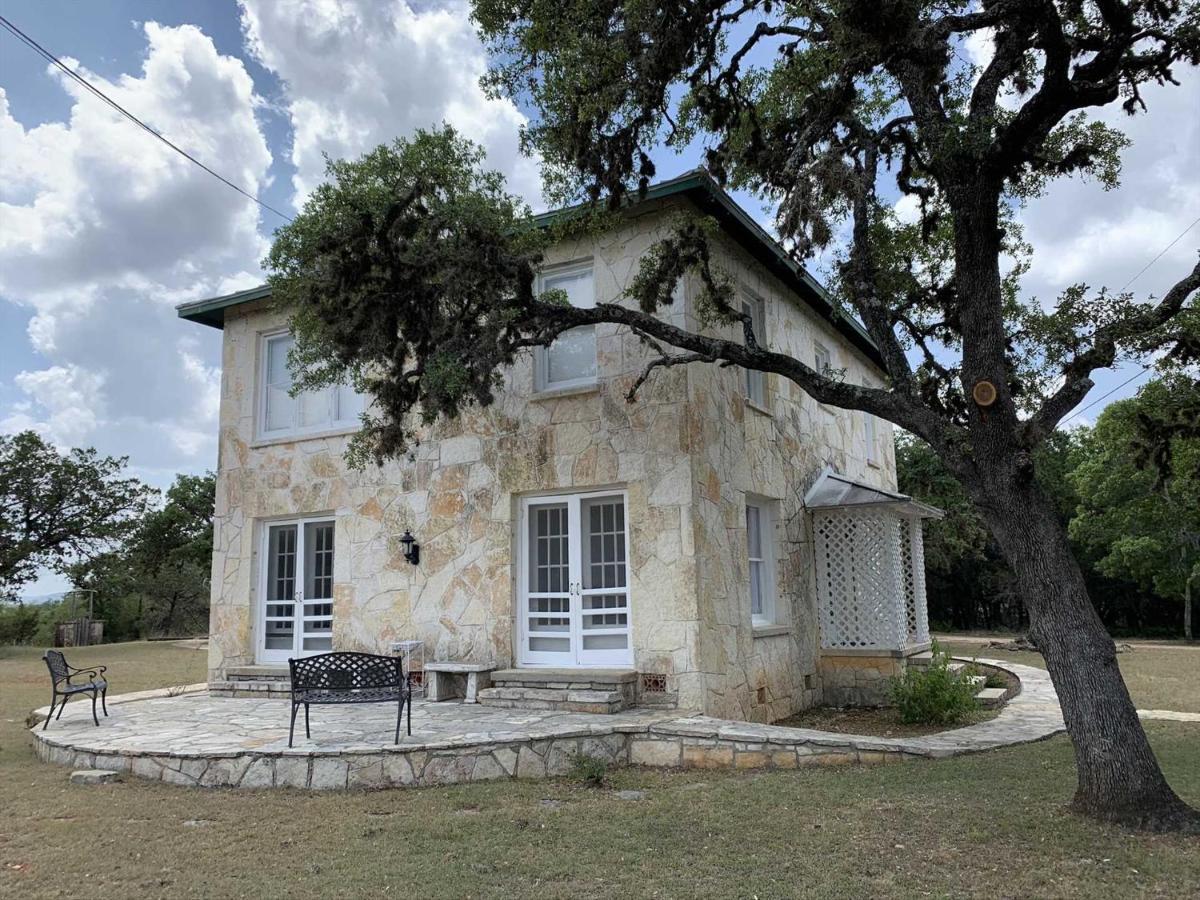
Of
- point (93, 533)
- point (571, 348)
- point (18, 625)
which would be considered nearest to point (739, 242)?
point (571, 348)

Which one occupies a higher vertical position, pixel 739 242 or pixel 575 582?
pixel 739 242

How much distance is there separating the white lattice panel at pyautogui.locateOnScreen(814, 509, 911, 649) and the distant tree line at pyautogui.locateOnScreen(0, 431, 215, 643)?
24.8 m

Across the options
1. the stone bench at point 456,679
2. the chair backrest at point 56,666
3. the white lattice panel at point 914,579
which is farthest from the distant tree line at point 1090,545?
the chair backrest at point 56,666

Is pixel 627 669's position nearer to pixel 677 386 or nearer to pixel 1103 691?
pixel 677 386

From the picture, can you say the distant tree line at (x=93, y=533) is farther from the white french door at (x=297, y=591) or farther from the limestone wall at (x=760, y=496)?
the limestone wall at (x=760, y=496)

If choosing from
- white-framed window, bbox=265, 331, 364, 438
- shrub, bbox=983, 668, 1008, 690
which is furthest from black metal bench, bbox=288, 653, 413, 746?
shrub, bbox=983, 668, 1008, 690

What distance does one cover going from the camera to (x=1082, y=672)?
17.4 ft

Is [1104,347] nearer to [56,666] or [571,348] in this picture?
[571,348]

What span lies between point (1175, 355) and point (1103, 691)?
2.95 m

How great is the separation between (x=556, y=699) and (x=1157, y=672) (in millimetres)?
12257

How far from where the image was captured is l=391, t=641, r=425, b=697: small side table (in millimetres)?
9852

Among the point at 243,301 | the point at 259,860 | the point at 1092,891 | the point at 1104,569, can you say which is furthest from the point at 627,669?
the point at 1104,569

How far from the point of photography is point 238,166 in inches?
428

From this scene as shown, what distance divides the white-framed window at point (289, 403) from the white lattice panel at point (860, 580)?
21.5 feet
